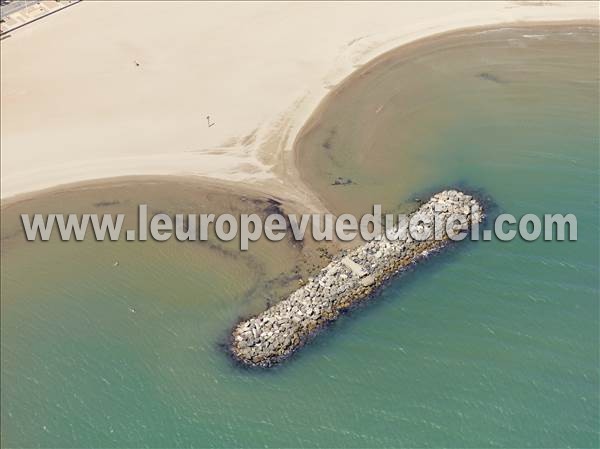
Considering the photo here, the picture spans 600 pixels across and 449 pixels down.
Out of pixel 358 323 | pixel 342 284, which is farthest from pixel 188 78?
pixel 358 323

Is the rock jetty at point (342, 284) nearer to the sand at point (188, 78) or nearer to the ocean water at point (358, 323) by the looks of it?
the ocean water at point (358, 323)

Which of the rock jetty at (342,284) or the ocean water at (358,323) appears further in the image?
the rock jetty at (342,284)

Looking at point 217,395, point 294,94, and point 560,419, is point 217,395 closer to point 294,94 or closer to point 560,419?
point 560,419

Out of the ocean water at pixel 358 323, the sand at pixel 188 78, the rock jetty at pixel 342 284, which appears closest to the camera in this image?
the ocean water at pixel 358 323

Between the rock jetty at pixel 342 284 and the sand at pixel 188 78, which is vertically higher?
the sand at pixel 188 78

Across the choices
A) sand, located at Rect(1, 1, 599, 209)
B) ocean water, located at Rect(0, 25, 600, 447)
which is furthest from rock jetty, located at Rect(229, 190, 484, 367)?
sand, located at Rect(1, 1, 599, 209)

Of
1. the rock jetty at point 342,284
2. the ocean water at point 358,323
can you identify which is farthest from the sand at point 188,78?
the rock jetty at point 342,284

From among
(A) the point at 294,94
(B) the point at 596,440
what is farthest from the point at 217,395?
(A) the point at 294,94
